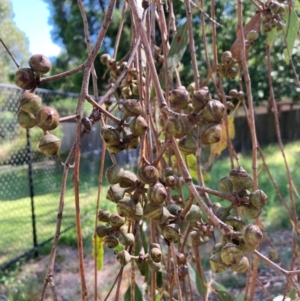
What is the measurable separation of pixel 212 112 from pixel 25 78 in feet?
0.47

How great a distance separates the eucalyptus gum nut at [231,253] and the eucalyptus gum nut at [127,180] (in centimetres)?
10

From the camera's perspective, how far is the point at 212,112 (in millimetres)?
375

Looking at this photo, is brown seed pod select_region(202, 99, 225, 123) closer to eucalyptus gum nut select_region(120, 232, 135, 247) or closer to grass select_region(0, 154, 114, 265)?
eucalyptus gum nut select_region(120, 232, 135, 247)

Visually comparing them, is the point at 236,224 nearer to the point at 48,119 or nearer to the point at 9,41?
the point at 48,119

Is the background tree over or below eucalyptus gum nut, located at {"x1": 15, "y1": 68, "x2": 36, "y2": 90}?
over

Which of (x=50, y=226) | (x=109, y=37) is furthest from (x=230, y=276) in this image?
(x=109, y=37)

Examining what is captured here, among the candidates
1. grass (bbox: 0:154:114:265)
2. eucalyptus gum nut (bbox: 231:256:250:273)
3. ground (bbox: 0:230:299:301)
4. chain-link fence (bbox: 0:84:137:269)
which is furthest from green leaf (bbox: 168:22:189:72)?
grass (bbox: 0:154:114:265)

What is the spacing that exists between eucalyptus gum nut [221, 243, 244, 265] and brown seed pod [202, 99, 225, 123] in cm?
9

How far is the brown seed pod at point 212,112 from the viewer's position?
1.23 feet

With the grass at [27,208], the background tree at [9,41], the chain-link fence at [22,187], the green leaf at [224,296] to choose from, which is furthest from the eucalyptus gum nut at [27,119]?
the background tree at [9,41]

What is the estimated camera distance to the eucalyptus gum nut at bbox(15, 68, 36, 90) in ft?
1.23

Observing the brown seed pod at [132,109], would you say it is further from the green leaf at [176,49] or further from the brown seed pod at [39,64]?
the green leaf at [176,49]

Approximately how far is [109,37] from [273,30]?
5.80m

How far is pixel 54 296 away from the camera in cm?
39
